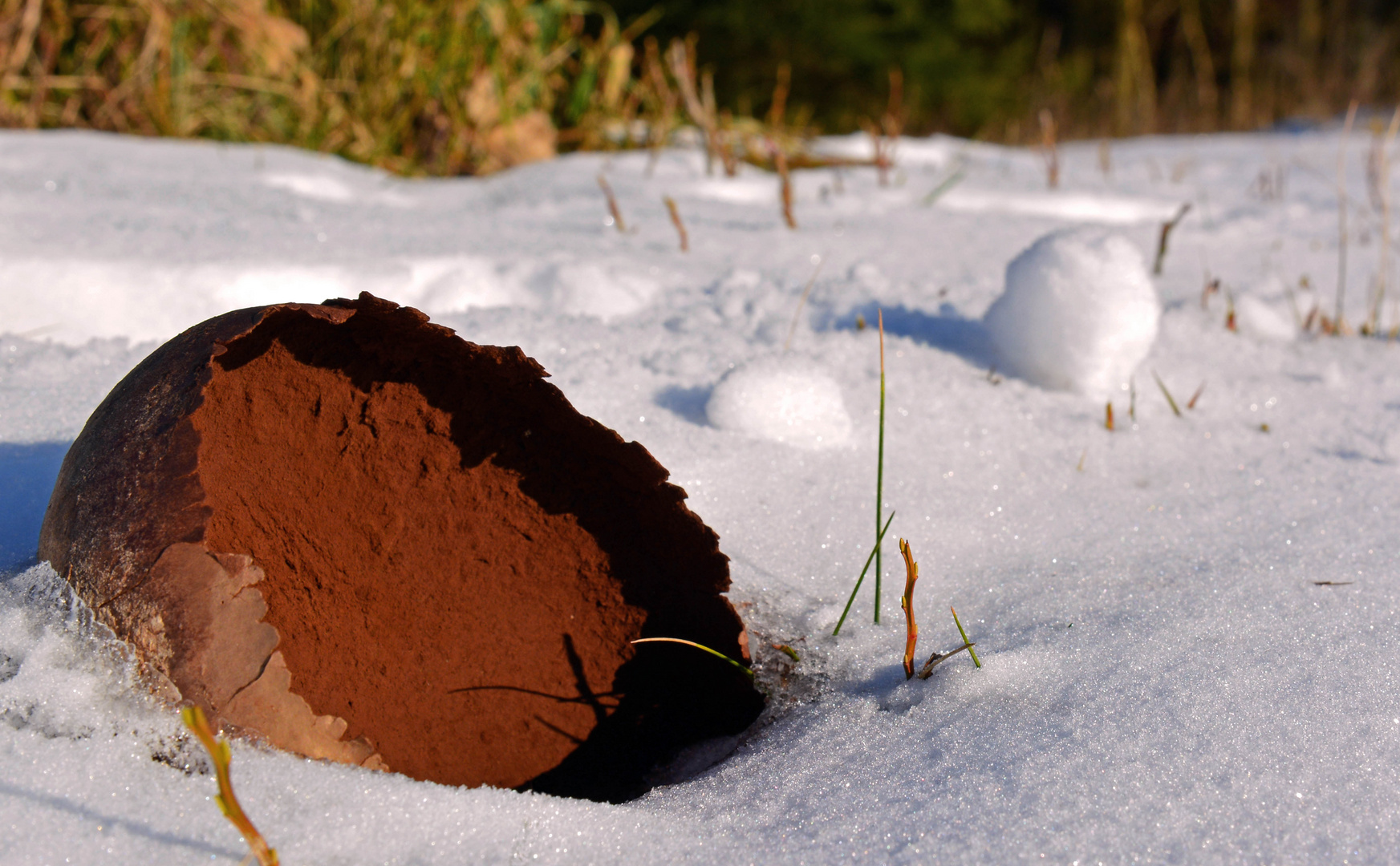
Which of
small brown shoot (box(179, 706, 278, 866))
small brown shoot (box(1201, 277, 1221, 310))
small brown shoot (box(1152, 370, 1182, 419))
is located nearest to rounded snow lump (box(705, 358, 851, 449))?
small brown shoot (box(1152, 370, 1182, 419))

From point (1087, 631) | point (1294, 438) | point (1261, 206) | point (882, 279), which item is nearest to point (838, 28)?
point (1261, 206)

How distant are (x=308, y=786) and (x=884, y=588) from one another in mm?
663

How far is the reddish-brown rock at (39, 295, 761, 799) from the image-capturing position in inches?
32.9

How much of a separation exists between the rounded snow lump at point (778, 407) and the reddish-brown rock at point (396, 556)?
371 millimetres

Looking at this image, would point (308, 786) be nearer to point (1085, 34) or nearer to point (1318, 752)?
point (1318, 752)

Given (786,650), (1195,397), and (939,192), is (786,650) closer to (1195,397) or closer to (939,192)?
(1195,397)

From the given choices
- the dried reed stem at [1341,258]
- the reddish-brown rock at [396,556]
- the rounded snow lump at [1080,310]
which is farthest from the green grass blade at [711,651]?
the dried reed stem at [1341,258]

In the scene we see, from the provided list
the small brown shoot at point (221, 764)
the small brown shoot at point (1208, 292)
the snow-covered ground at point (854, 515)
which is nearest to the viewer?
the small brown shoot at point (221, 764)

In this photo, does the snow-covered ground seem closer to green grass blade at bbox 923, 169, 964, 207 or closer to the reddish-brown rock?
the reddish-brown rock

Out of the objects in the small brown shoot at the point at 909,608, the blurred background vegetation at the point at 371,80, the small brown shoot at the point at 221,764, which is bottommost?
the small brown shoot at the point at 909,608

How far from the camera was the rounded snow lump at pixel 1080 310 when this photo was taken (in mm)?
1519

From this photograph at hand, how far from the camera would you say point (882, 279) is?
2.02 m

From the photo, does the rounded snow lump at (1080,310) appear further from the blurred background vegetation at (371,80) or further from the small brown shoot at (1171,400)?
the blurred background vegetation at (371,80)

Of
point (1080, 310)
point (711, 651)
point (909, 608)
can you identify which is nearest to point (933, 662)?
point (909, 608)
